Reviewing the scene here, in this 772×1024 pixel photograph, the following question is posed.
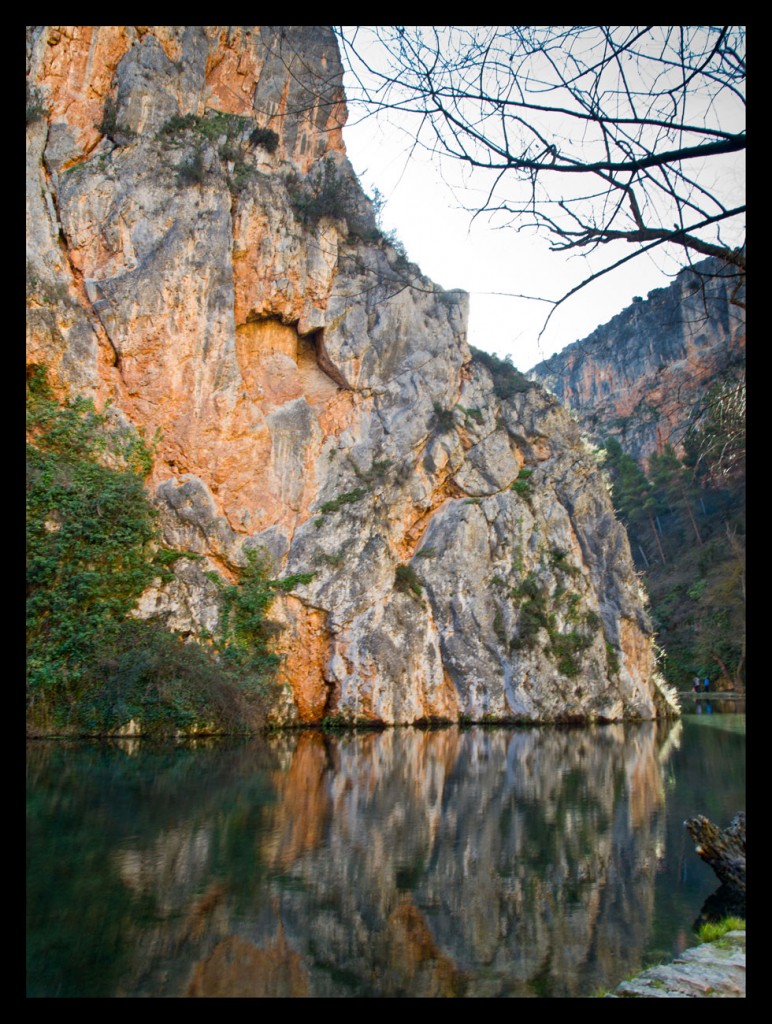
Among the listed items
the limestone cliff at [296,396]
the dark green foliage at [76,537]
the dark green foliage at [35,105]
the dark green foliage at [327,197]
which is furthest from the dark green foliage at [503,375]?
the dark green foliage at [35,105]

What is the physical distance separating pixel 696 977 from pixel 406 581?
2047 centimetres

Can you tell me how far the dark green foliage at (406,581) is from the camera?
78.6ft

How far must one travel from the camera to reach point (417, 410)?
1037 inches

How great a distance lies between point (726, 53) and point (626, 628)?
27928mm

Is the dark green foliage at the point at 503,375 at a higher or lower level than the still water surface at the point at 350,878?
higher

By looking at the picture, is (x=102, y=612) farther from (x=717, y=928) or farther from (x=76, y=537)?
(x=717, y=928)

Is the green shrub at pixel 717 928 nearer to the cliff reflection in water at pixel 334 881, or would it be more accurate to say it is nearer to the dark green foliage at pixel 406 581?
the cliff reflection in water at pixel 334 881

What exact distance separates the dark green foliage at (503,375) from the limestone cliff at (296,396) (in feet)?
5.66

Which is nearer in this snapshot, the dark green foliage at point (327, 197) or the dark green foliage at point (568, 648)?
the dark green foliage at point (327, 197)

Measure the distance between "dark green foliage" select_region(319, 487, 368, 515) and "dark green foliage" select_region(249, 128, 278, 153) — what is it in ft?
38.8

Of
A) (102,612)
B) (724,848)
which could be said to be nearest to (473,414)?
(102,612)

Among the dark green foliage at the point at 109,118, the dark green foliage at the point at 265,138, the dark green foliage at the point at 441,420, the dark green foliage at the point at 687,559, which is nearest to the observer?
the dark green foliage at the point at 109,118

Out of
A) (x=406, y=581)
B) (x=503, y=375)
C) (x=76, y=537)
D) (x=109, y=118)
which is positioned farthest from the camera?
(x=503, y=375)

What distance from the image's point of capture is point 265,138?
2384 cm
